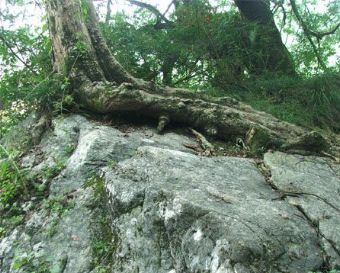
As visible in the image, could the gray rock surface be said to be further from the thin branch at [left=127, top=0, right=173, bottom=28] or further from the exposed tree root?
the thin branch at [left=127, top=0, right=173, bottom=28]

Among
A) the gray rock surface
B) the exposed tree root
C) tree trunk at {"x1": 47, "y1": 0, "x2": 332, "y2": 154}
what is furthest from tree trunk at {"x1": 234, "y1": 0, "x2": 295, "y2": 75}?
the gray rock surface

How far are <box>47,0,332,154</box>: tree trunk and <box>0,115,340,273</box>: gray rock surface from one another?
1.83 ft

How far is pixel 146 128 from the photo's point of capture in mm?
5289

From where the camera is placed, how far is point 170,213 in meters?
3.17

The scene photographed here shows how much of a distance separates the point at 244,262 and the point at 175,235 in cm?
63

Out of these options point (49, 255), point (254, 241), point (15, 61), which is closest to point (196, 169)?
point (254, 241)

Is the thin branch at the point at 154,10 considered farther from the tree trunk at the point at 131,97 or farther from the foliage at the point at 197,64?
the tree trunk at the point at 131,97

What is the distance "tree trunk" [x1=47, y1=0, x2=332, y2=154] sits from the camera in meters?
5.14

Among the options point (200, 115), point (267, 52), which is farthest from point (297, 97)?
point (200, 115)

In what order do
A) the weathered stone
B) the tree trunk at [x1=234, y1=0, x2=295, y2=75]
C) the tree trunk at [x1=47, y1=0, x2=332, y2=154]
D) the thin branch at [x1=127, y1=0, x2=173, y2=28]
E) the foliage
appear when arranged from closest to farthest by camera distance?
the weathered stone → the tree trunk at [x1=47, y1=0, x2=332, y2=154] → the foliage → the tree trunk at [x1=234, y1=0, x2=295, y2=75] → the thin branch at [x1=127, y1=0, x2=173, y2=28]

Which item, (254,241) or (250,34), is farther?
(250,34)

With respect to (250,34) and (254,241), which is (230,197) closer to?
(254,241)

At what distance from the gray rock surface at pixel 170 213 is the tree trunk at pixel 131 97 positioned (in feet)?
1.83

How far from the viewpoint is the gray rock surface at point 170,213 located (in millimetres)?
2875
